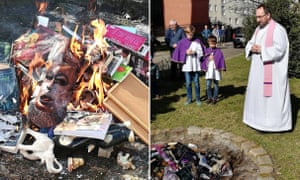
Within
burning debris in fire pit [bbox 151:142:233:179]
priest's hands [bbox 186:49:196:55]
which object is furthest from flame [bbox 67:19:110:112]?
priest's hands [bbox 186:49:196:55]

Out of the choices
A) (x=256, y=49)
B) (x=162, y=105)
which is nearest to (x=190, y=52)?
(x=162, y=105)

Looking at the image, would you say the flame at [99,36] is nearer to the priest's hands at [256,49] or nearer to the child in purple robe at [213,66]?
the priest's hands at [256,49]

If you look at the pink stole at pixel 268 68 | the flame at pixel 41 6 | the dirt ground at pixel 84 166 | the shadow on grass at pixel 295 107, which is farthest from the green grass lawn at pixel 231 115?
the flame at pixel 41 6

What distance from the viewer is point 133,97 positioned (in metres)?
2.53

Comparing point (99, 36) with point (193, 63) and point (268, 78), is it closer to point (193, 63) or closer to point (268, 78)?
point (268, 78)

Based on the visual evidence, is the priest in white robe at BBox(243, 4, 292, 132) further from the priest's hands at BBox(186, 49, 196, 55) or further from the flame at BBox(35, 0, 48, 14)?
the flame at BBox(35, 0, 48, 14)

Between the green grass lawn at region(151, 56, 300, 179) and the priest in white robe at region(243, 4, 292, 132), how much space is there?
138 mm

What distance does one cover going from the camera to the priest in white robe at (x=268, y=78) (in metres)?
3.11

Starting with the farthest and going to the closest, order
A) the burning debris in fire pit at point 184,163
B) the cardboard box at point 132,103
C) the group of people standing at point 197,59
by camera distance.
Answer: the group of people standing at point 197,59
the burning debris in fire pit at point 184,163
the cardboard box at point 132,103

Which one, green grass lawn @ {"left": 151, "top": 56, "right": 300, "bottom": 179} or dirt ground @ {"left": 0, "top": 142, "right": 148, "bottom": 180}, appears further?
green grass lawn @ {"left": 151, "top": 56, "right": 300, "bottom": 179}

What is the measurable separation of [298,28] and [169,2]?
4.13 metres

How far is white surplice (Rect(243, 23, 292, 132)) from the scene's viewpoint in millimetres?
3119

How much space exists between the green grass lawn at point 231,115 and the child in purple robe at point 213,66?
5.4 inches

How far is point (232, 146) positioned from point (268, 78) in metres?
0.70
